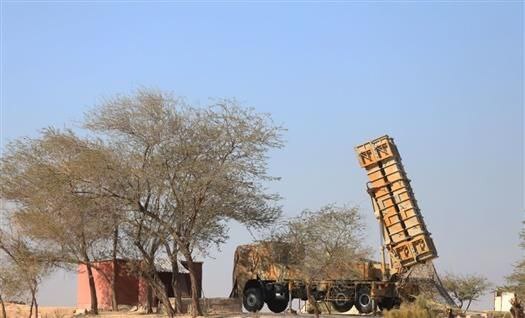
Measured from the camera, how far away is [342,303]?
3928 centimetres

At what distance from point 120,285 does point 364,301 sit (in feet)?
50.6

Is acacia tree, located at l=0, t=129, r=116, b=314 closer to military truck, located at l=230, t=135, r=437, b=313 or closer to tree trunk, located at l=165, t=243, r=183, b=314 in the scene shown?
tree trunk, located at l=165, t=243, r=183, b=314

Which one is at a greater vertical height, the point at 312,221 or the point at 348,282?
the point at 312,221

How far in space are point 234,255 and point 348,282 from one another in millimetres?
6792

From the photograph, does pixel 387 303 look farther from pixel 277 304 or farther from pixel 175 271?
pixel 175 271

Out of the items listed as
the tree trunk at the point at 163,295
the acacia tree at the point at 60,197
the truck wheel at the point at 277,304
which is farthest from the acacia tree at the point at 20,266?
the truck wheel at the point at 277,304

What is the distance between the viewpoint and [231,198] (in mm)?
35219

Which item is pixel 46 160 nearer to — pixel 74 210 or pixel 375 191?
pixel 74 210

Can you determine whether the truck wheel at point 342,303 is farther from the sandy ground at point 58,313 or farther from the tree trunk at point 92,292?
the tree trunk at point 92,292

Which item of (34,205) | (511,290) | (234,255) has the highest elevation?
(34,205)

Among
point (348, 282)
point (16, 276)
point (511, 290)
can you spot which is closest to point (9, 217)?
point (16, 276)

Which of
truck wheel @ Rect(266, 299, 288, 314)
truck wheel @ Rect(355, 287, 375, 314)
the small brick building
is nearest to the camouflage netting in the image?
truck wheel @ Rect(355, 287, 375, 314)

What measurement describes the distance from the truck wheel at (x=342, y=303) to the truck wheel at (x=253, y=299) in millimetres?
3716

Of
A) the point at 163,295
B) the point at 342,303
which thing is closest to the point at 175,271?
the point at 163,295
